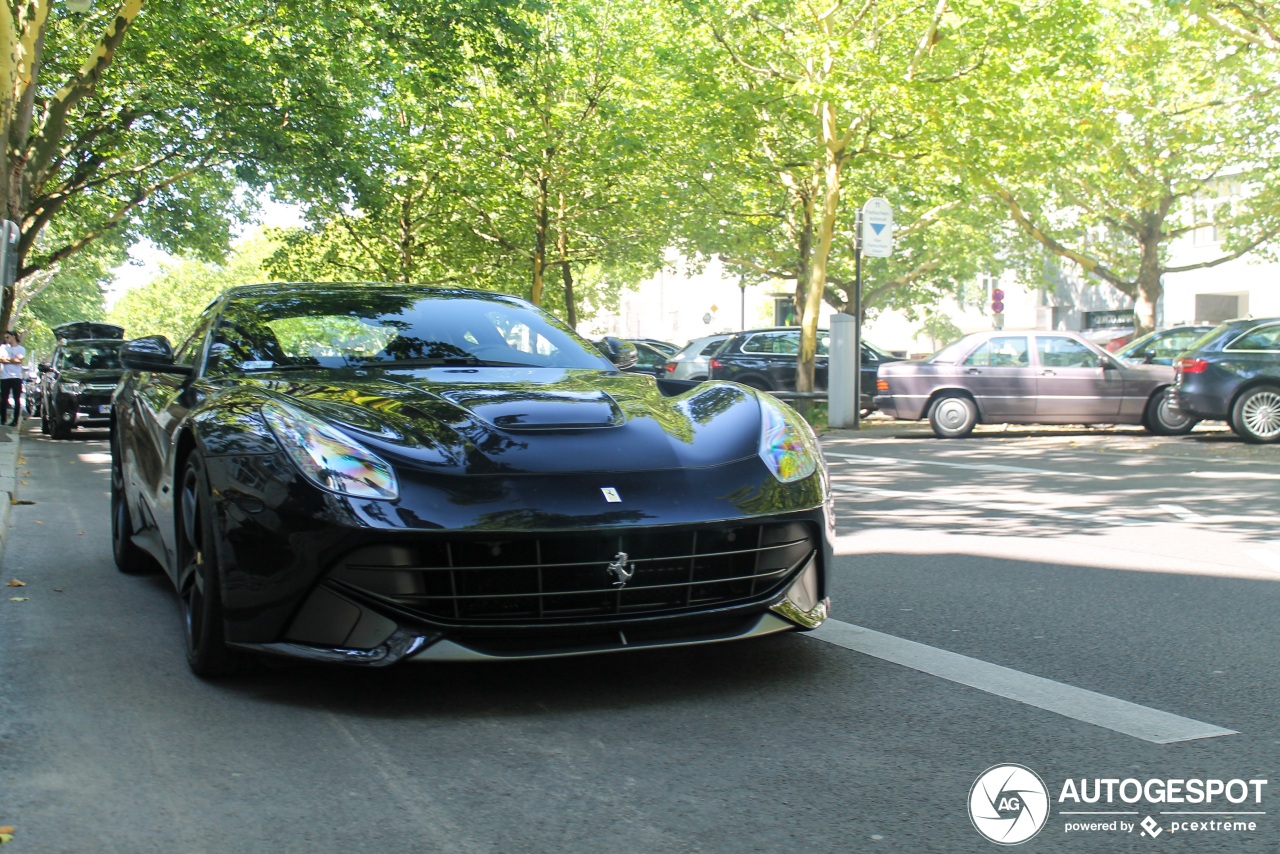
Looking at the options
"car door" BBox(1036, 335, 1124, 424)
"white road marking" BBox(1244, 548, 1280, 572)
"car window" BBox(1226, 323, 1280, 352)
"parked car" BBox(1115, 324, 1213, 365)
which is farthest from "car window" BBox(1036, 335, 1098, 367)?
"white road marking" BBox(1244, 548, 1280, 572)

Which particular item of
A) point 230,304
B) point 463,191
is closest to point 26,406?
point 463,191

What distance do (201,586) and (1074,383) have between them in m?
15.4

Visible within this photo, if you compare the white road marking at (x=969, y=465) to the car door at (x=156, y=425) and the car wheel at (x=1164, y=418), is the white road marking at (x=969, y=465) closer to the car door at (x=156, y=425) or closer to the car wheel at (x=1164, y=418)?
the car wheel at (x=1164, y=418)

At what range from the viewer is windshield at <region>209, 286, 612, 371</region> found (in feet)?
17.3

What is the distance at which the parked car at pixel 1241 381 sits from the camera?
1576 cm

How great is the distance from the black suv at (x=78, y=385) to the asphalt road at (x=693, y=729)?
49.5 feet

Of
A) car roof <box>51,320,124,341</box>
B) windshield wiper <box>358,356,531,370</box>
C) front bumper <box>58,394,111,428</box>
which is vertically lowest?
front bumper <box>58,394,111,428</box>

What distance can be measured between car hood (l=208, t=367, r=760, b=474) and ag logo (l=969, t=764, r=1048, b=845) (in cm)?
133

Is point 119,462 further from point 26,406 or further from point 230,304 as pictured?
point 26,406

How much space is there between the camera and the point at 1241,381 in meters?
15.8

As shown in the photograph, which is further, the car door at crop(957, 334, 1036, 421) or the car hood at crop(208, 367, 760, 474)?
the car door at crop(957, 334, 1036, 421)

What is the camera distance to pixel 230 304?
577 centimetres

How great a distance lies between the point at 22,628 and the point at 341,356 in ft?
5.56

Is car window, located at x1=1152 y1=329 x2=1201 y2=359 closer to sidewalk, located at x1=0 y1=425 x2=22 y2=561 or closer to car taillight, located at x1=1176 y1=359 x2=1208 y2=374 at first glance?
car taillight, located at x1=1176 y1=359 x2=1208 y2=374
